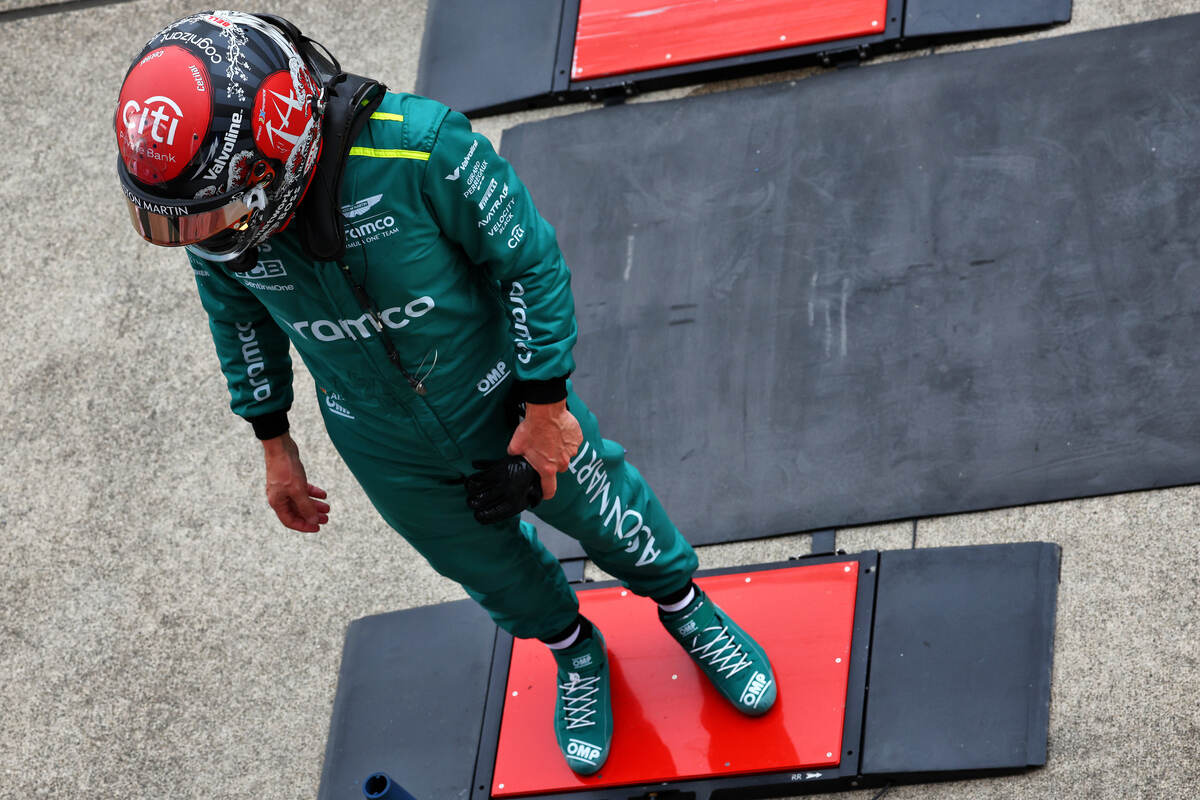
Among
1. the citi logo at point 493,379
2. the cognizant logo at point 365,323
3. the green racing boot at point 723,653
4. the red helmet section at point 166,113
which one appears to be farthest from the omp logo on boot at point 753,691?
the red helmet section at point 166,113

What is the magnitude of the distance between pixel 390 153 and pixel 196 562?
5.97 ft

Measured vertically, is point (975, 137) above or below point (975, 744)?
above

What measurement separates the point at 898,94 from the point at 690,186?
2.02ft

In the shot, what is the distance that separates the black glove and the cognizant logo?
29cm

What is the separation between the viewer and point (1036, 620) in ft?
9.50

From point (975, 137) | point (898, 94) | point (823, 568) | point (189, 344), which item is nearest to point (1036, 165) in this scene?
point (975, 137)

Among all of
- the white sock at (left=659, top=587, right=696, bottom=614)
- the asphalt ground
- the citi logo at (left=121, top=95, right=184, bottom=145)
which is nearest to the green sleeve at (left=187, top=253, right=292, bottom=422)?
the citi logo at (left=121, top=95, right=184, bottom=145)

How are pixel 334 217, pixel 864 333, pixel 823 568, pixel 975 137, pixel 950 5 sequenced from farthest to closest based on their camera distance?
pixel 950 5 < pixel 975 137 < pixel 864 333 < pixel 823 568 < pixel 334 217

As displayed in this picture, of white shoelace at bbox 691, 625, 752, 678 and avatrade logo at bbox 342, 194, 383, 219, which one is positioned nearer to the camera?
avatrade logo at bbox 342, 194, 383, 219

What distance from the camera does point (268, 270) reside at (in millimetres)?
2262

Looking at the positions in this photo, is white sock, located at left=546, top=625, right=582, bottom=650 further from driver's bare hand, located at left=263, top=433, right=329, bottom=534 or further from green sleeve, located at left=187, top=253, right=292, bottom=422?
green sleeve, located at left=187, top=253, right=292, bottom=422

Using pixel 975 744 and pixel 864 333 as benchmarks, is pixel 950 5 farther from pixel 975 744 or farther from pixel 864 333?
pixel 975 744

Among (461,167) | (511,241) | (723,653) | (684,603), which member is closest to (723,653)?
(723,653)

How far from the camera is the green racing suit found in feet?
7.21
